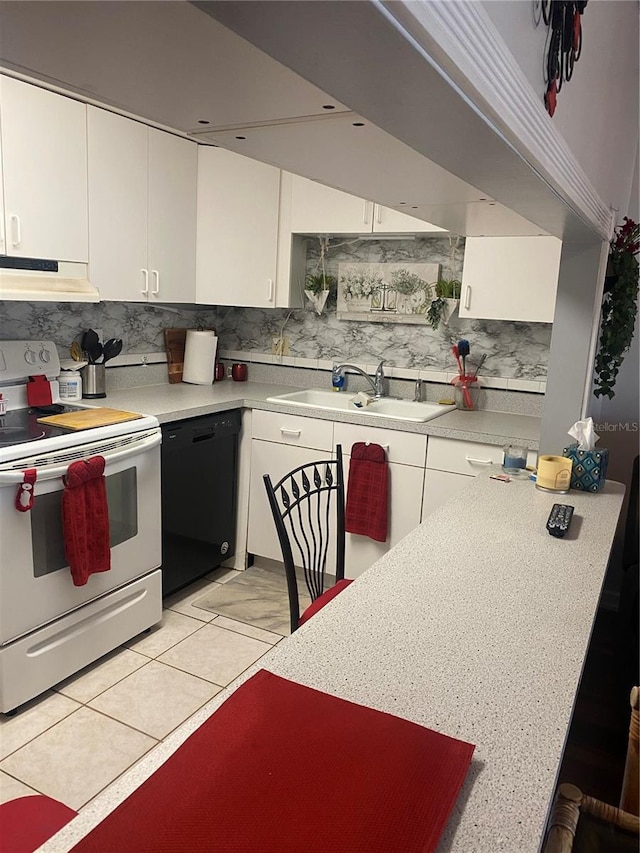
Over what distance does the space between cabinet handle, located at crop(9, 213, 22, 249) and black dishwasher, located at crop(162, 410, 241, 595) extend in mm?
973

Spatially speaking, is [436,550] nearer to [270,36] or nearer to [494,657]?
[494,657]

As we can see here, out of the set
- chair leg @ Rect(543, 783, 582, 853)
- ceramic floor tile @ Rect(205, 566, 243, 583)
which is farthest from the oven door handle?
chair leg @ Rect(543, 783, 582, 853)

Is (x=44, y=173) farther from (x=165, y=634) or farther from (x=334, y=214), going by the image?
(x=165, y=634)

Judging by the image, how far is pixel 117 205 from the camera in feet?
10.1

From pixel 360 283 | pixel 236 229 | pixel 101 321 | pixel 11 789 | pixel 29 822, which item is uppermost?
pixel 236 229

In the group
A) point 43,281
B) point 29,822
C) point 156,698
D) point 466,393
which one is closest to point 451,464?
point 466,393

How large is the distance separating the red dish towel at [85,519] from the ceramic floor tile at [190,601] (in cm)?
76

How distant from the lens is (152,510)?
283cm

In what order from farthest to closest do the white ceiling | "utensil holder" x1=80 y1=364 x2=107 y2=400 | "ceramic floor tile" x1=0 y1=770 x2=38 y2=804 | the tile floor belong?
"utensil holder" x1=80 y1=364 x2=107 y2=400
the tile floor
"ceramic floor tile" x1=0 y1=770 x2=38 y2=804
the white ceiling

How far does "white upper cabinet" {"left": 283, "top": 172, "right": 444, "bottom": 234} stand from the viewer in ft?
10.6

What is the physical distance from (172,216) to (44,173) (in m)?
0.81

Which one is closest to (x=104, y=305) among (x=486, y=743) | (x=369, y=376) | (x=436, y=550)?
(x=369, y=376)

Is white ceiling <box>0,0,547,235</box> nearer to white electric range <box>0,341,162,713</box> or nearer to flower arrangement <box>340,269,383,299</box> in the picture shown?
white electric range <box>0,341,162,713</box>

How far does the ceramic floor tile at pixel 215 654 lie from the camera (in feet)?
8.75
